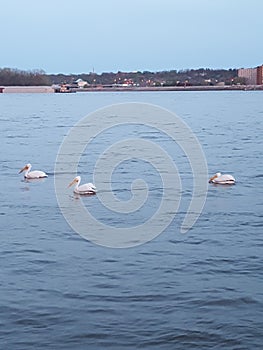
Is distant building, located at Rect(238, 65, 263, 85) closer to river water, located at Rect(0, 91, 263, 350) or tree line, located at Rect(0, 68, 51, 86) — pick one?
tree line, located at Rect(0, 68, 51, 86)

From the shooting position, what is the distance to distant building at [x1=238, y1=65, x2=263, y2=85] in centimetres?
15625

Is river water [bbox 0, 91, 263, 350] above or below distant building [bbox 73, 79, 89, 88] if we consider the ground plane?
above

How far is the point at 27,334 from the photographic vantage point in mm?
6574

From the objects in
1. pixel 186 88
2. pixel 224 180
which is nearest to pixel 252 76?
pixel 186 88

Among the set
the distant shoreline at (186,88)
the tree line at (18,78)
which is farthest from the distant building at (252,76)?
the tree line at (18,78)

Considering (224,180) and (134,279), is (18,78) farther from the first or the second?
(134,279)

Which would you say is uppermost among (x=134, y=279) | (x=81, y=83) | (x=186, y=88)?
(x=134, y=279)

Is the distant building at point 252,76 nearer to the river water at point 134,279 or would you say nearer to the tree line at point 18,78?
the tree line at point 18,78

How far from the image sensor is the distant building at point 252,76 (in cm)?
15625

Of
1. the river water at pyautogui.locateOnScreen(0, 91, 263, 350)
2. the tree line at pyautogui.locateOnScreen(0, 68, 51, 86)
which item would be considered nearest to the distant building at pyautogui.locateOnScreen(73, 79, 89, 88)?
the tree line at pyautogui.locateOnScreen(0, 68, 51, 86)

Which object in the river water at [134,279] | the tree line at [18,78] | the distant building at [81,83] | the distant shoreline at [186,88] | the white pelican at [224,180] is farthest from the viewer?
the distant building at [81,83]

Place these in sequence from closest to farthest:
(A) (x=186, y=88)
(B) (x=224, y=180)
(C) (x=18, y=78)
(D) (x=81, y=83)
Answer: (B) (x=224, y=180) < (C) (x=18, y=78) < (A) (x=186, y=88) < (D) (x=81, y=83)

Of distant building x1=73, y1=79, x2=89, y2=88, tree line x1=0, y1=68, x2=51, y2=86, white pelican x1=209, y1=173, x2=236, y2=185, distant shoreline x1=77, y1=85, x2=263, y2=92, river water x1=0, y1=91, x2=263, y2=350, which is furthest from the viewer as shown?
distant building x1=73, y1=79, x2=89, y2=88

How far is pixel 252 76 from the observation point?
531 feet
